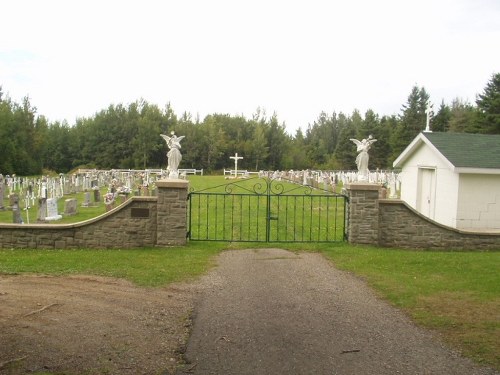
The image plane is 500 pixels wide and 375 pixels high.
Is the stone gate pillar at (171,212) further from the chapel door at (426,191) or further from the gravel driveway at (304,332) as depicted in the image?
the chapel door at (426,191)

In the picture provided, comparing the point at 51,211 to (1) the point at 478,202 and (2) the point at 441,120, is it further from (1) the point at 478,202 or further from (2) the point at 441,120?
(2) the point at 441,120

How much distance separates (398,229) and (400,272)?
9.92 feet

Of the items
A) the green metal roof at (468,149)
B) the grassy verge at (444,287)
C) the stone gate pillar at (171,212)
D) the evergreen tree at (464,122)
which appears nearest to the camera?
the grassy verge at (444,287)

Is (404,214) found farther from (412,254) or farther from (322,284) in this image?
(322,284)

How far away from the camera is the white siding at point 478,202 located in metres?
15.5

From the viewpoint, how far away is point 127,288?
7895 millimetres

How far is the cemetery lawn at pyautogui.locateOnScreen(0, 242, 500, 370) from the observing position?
6270 millimetres

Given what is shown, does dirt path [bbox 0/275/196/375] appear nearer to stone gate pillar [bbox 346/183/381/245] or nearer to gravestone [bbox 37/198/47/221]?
stone gate pillar [bbox 346/183/381/245]

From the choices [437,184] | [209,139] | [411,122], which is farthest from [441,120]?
[437,184]

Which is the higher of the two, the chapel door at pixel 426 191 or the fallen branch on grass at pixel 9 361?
the chapel door at pixel 426 191

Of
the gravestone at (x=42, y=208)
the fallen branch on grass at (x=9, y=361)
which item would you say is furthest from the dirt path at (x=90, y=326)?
the gravestone at (x=42, y=208)

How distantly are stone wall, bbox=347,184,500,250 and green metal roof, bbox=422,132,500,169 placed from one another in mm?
3489

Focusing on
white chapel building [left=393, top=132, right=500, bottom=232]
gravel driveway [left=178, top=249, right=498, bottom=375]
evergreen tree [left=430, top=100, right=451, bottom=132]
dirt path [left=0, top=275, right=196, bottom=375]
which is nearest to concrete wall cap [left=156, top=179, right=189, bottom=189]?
gravel driveway [left=178, top=249, right=498, bottom=375]

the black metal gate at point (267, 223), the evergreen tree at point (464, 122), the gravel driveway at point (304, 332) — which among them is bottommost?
the gravel driveway at point (304, 332)
